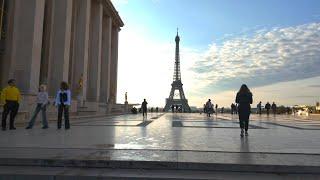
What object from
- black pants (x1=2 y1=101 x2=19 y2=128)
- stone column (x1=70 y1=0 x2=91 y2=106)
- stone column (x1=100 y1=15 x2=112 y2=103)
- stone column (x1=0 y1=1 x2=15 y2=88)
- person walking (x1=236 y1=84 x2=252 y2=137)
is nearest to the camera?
person walking (x1=236 y1=84 x2=252 y2=137)

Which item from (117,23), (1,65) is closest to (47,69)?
(1,65)

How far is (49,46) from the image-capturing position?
102 ft

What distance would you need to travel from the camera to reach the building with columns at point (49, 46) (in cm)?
2341

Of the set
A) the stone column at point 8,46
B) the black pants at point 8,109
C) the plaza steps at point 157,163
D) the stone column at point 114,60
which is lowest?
the plaza steps at point 157,163

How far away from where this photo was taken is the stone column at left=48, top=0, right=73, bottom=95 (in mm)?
29717

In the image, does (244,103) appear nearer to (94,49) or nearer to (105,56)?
(94,49)

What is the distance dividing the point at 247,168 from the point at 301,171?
3.09 feet

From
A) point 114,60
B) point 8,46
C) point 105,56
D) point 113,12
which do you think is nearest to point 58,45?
point 8,46

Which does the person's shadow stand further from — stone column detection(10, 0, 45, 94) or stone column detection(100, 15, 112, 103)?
stone column detection(100, 15, 112, 103)

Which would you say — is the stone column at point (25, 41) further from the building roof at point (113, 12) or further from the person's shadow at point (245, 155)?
the building roof at point (113, 12)

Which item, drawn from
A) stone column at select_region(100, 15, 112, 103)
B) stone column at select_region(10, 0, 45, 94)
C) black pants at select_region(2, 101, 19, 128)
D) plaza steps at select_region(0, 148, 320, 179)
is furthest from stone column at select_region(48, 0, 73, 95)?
plaza steps at select_region(0, 148, 320, 179)

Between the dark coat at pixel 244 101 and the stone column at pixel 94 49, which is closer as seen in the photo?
the dark coat at pixel 244 101

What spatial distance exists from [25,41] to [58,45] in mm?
6523

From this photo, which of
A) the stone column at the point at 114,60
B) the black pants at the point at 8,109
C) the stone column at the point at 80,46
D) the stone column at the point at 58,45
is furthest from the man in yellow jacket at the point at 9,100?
the stone column at the point at 114,60
